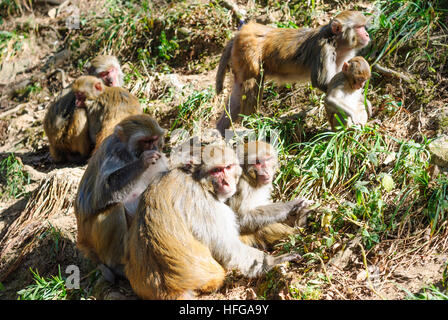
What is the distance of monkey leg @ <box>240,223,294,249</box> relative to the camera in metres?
4.92

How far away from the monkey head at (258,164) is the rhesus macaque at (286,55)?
216 centimetres

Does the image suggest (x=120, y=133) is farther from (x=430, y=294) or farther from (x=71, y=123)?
(x=430, y=294)

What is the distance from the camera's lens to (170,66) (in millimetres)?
9047

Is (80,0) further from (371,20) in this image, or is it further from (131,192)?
(131,192)

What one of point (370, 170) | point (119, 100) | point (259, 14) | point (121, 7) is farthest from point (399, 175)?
point (121, 7)

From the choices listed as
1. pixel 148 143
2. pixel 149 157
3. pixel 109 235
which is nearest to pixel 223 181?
pixel 149 157

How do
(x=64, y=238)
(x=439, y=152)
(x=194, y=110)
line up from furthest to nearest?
(x=194, y=110)
(x=64, y=238)
(x=439, y=152)

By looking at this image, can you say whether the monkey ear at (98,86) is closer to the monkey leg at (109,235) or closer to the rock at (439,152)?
the monkey leg at (109,235)

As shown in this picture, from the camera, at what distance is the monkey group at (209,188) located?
13.6ft

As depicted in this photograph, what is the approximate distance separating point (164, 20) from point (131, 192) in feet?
17.0

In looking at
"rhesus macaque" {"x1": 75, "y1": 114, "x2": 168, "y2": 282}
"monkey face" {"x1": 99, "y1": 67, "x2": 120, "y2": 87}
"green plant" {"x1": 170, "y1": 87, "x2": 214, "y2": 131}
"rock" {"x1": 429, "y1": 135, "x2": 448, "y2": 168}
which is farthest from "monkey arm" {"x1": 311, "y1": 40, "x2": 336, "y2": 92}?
"monkey face" {"x1": 99, "y1": 67, "x2": 120, "y2": 87}

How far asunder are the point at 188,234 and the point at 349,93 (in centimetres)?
289

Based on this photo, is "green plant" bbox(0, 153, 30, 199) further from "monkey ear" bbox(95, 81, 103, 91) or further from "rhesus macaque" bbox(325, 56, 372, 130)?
"rhesus macaque" bbox(325, 56, 372, 130)

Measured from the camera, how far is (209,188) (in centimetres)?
429
